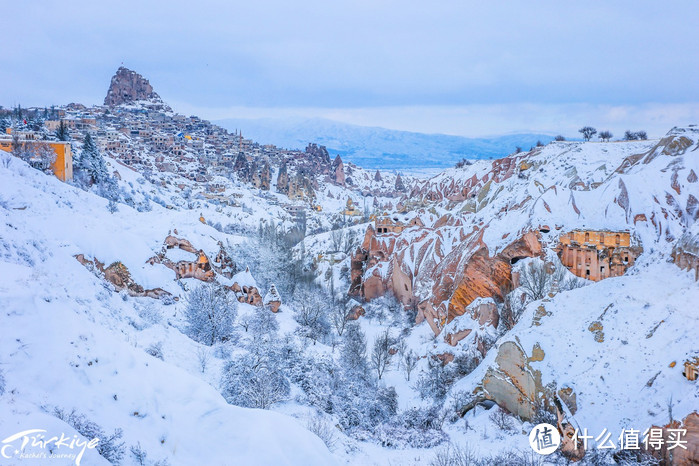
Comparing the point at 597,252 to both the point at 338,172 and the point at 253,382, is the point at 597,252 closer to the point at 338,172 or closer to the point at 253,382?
the point at 253,382

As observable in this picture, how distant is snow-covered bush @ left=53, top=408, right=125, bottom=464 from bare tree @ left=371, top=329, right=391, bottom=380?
20485 millimetres

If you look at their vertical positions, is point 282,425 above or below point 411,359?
above

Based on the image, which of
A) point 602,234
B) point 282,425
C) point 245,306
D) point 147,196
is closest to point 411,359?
point 245,306

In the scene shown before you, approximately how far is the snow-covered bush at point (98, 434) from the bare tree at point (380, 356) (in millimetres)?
20485

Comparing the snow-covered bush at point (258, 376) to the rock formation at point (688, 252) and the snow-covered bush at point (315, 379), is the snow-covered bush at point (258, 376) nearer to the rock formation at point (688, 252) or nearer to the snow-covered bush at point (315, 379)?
the snow-covered bush at point (315, 379)

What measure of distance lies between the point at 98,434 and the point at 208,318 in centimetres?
1592

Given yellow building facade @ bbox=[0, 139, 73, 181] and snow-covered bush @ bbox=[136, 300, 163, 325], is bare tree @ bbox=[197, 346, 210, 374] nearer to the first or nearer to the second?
snow-covered bush @ bbox=[136, 300, 163, 325]

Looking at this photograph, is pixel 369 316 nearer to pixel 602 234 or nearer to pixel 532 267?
pixel 532 267

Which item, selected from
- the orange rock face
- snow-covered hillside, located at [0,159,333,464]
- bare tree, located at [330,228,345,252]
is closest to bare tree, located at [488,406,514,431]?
snow-covered hillside, located at [0,159,333,464]

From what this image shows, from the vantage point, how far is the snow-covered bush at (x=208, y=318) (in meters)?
22.2

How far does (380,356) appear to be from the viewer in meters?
28.1

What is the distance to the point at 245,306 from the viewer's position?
31812 mm

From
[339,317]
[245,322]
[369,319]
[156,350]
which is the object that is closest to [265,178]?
[369,319]

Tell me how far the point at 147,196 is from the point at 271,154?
83.1 metres
